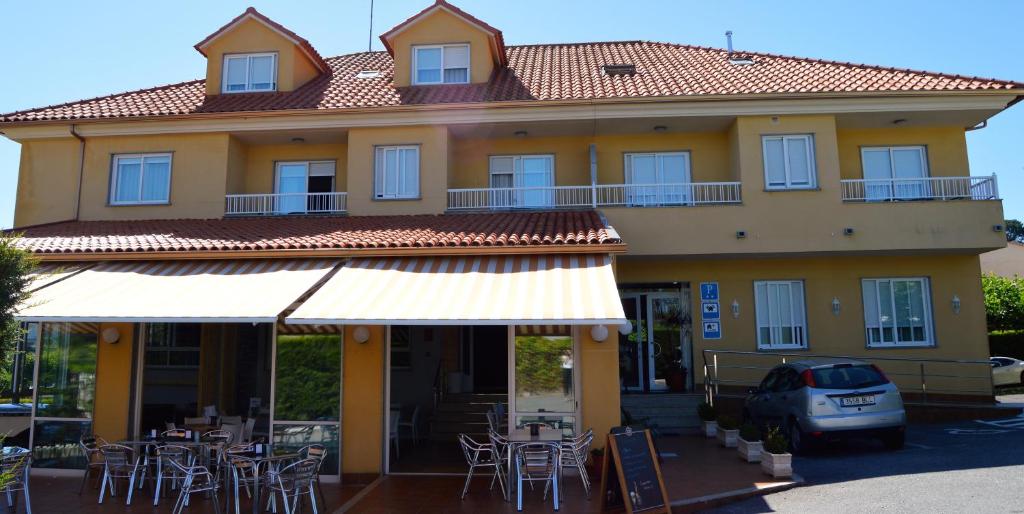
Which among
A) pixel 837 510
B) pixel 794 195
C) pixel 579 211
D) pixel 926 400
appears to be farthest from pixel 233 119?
pixel 926 400

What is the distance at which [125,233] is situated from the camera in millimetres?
17484

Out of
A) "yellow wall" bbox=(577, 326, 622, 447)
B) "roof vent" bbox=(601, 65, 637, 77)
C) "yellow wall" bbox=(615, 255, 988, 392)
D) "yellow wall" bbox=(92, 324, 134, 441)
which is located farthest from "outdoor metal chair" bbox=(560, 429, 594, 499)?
"roof vent" bbox=(601, 65, 637, 77)

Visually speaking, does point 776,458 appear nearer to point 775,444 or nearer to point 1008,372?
point 775,444

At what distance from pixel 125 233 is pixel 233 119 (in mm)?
4488

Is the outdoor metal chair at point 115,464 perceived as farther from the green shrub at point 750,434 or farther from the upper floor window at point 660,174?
the upper floor window at point 660,174

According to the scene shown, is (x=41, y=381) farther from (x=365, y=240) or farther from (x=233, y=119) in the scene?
(x=233, y=119)

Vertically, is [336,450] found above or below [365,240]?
below

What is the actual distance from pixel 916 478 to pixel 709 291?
8962 millimetres

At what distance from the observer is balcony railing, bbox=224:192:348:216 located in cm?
2011

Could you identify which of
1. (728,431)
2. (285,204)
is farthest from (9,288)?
(728,431)

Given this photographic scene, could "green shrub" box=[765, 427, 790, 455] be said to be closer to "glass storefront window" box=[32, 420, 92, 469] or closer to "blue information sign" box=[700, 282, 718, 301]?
"blue information sign" box=[700, 282, 718, 301]

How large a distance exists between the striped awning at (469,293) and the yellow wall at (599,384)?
1.46 m

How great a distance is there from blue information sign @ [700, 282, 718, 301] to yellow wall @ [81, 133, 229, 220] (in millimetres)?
14425

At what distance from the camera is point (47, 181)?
66.5ft
